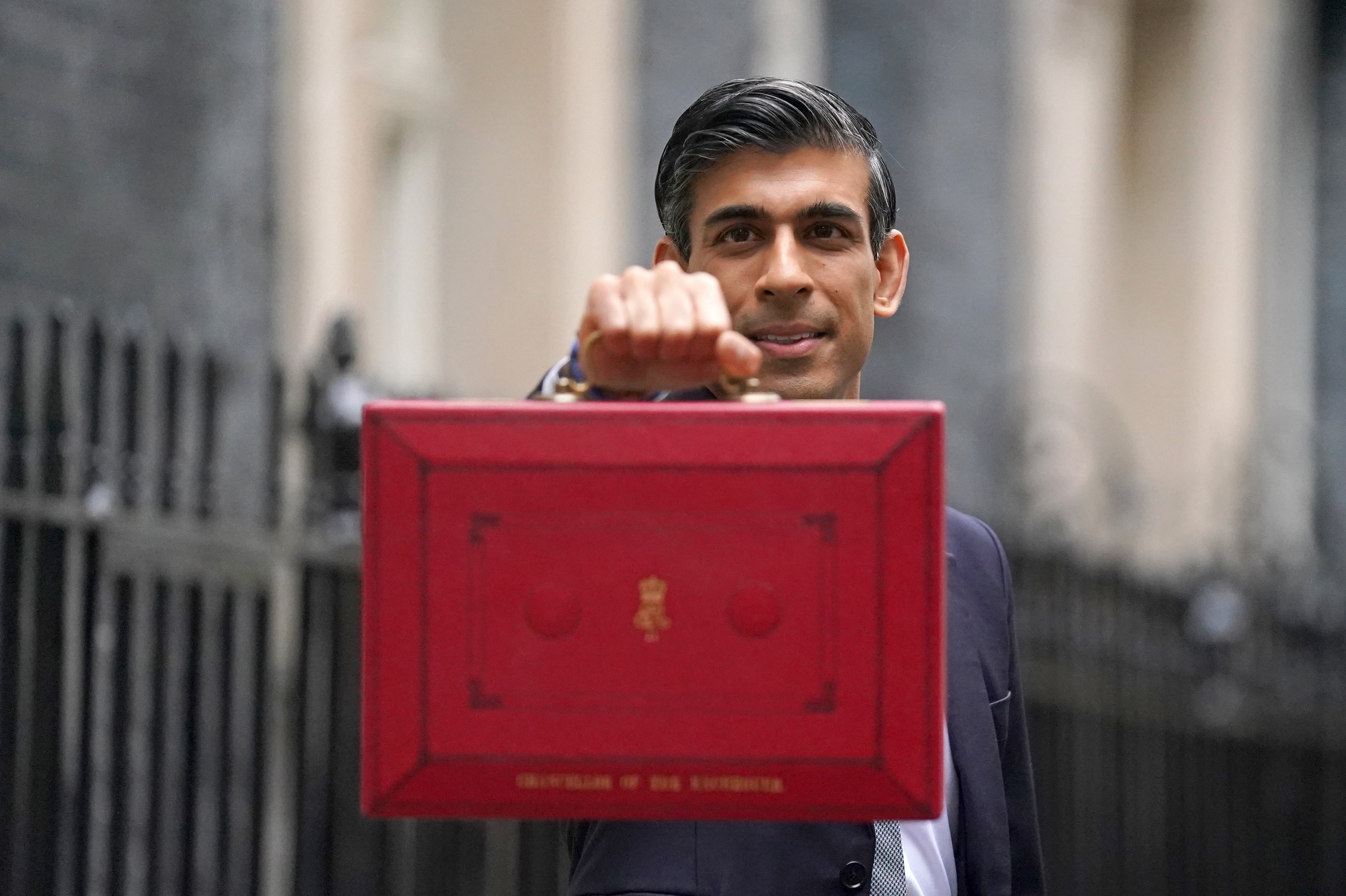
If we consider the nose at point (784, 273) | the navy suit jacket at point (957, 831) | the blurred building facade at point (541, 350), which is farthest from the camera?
the blurred building facade at point (541, 350)

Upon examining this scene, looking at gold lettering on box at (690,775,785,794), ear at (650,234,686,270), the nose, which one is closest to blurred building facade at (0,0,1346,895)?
the nose

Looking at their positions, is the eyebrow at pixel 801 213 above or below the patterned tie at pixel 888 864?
above

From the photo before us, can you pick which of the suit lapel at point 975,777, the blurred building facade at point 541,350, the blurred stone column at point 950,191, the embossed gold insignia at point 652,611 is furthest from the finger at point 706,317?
the blurred stone column at point 950,191

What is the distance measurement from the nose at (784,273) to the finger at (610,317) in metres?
0.27

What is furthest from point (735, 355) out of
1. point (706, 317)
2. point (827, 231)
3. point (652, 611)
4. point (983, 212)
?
point (983, 212)

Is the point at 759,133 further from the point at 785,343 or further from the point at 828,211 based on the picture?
the point at 785,343

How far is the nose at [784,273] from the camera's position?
6.64ft

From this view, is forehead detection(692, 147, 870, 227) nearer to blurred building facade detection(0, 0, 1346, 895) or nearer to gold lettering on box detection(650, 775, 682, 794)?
blurred building facade detection(0, 0, 1346, 895)

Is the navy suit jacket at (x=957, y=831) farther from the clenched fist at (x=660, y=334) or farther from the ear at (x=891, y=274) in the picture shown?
the clenched fist at (x=660, y=334)

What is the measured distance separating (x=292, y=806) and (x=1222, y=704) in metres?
5.37

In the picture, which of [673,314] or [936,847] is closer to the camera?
[673,314]

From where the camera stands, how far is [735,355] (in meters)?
1.78

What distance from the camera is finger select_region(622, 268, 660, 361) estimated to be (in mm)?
1766

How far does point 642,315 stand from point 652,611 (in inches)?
10.5
